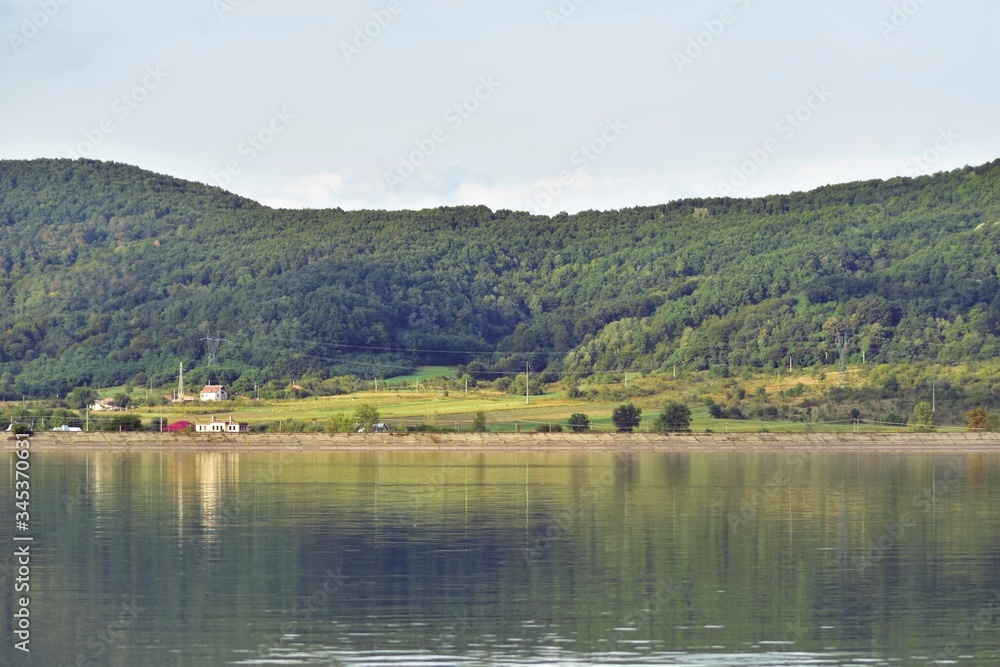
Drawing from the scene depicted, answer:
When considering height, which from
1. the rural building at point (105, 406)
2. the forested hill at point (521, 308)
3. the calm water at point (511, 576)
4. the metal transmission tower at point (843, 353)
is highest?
the forested hill at point (521, 308)

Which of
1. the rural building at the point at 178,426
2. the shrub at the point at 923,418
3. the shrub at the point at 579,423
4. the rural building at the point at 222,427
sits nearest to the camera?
the shrub at the point at 923,418

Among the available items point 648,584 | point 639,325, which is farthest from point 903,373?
point 648,584

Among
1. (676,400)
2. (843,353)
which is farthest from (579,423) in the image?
(843,353)

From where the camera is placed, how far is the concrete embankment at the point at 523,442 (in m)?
95.3

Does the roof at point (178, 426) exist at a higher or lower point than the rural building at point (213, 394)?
lower

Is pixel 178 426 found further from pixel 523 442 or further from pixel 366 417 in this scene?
pixel 523 442

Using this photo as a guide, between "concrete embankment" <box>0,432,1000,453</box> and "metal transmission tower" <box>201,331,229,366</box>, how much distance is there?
48.5 metres

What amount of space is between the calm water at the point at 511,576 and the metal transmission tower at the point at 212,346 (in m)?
95.1

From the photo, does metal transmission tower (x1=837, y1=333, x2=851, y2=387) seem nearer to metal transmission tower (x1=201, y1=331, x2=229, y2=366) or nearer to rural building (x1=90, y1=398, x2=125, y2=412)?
metal transmission tower (x1=201, y1=331, x2=229, y2=366)

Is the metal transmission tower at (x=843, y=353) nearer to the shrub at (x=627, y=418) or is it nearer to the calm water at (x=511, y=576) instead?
the shrub at (x=627, y=418)

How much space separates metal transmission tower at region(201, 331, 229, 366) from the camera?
150125 mm

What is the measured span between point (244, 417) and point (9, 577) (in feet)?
298

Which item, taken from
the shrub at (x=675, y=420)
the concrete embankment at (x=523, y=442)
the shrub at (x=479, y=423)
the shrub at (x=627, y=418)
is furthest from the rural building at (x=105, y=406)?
the shrub at (x=675, y=420)

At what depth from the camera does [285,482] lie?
197ft
